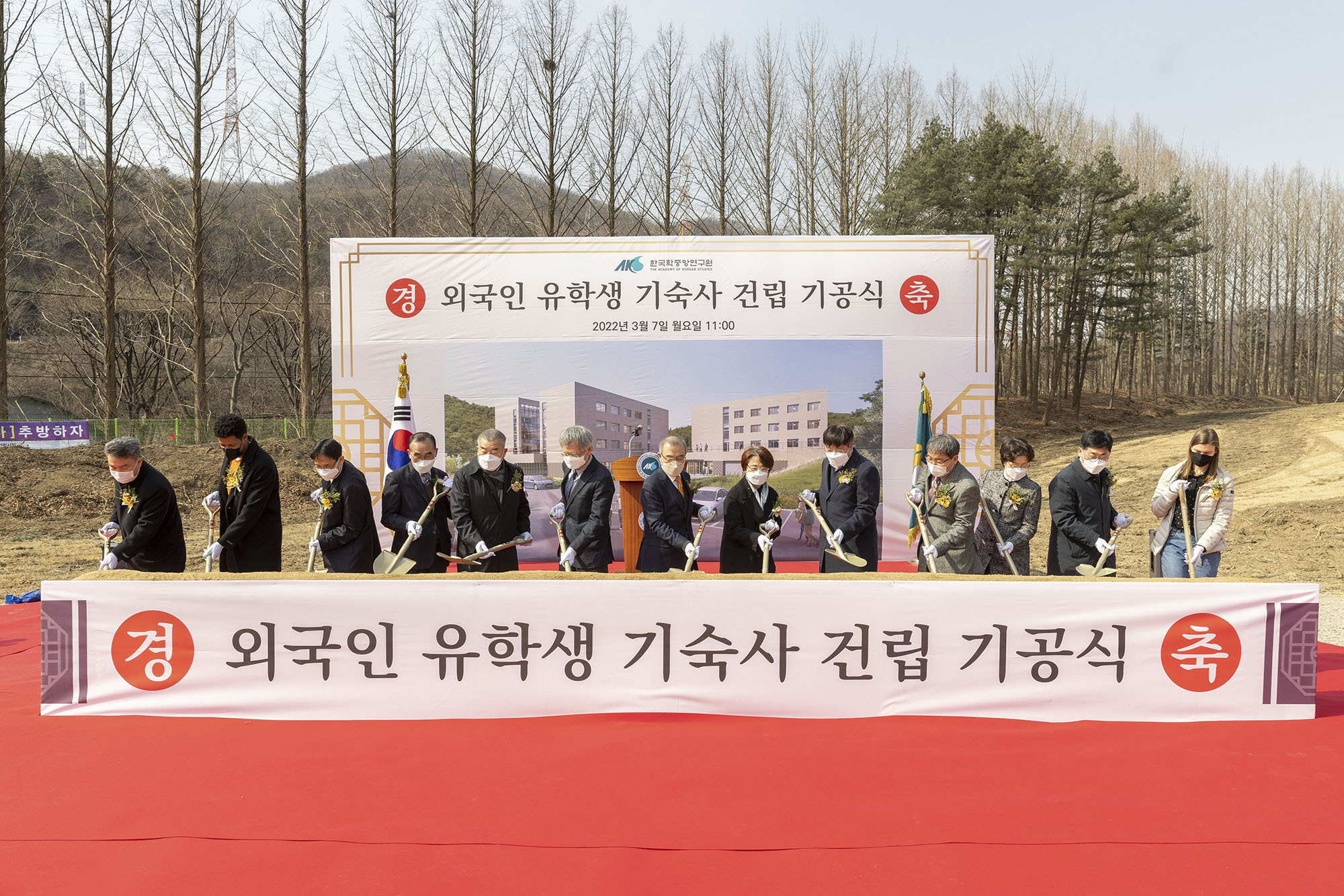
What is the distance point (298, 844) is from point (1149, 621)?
308cm

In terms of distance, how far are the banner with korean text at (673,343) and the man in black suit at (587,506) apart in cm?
198

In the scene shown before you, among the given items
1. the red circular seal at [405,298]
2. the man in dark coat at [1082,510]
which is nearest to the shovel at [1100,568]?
the man in dark coat at [1082,510]

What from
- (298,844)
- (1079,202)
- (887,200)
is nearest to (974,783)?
(298,844)

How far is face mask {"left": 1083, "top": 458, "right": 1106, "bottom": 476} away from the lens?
404 centimetres

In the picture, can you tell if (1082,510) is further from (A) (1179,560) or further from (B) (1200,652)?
(B) (1200,652)

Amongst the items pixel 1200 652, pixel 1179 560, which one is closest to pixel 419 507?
pixel 1200 652

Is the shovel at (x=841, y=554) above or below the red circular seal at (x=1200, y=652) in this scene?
above

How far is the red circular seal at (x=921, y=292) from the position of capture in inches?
238

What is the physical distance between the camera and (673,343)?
244 inches

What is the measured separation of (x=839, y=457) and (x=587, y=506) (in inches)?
53.7

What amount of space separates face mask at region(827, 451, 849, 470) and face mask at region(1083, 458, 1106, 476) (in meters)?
1.15

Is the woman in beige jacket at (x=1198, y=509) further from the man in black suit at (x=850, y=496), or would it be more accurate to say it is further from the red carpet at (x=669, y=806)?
the man in black suit at (x=850, y=496)

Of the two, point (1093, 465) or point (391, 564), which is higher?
point (1093, 465)

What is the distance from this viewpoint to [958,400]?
6062 mm
